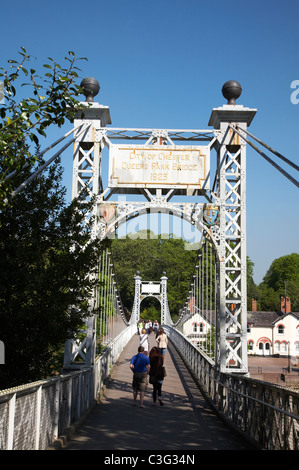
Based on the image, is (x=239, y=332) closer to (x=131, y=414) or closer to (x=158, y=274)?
(x=131, y=414)

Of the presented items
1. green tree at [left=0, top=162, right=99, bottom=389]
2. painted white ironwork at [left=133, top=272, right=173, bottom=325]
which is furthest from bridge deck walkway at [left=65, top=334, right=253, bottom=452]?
painted white ironwork at [left=133, top=272, right=173, bottom=325]

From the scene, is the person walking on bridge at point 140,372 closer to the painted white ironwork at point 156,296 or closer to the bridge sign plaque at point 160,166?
the bridge sign plaque at point 160,166

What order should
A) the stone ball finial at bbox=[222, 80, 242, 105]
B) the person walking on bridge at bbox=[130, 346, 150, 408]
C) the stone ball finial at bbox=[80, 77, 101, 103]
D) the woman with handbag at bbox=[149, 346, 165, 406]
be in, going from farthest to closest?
the stone ball finial at bbox=[222, 80, 242, 105]
the stone ball finial at bbox=[80, 77, 101, 103]
the woman with handbag at bbox=[149, 346, 165, 406]
the person walking on bridge at bbox=[130, 346, 150, 408]

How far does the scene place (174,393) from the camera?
12578 millimetres

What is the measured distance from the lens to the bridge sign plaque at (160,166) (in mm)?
11438

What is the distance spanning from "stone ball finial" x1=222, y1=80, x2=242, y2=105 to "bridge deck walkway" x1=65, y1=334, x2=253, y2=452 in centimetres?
652

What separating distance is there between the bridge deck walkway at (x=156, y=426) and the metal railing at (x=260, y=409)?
23 cm

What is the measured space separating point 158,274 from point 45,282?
65381 mm

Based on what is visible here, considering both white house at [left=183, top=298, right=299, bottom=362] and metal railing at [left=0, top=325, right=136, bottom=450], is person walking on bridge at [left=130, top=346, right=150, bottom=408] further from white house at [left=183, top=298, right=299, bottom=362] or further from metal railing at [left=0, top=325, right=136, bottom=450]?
white house at [left=183, top=298, right=299, bottom=362]

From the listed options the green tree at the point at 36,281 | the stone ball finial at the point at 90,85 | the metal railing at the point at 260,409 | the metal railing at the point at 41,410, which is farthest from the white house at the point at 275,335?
the green tree at the point at 36,281

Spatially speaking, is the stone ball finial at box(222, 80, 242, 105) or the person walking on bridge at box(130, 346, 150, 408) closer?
the person walking on bridge at box(130, 346, 150, 408)

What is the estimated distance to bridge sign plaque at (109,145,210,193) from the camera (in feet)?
37.5

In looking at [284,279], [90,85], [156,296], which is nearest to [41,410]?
[90,85]
